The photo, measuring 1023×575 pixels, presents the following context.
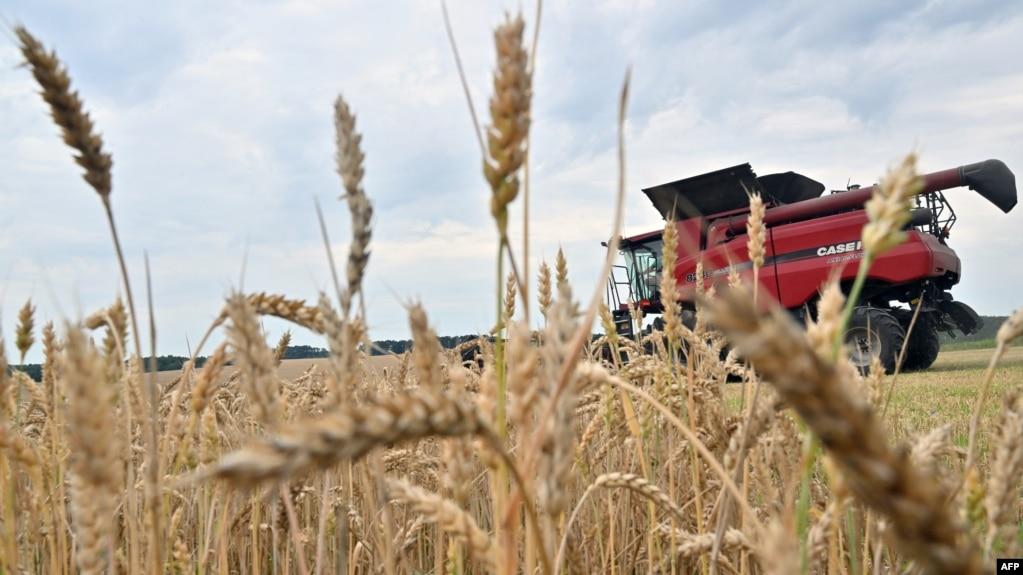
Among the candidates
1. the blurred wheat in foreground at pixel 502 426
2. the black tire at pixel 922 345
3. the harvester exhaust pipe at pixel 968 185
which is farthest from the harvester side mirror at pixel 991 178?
the blurred wheat in foreground at pixel 502 426

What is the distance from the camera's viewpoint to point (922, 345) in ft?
43.0

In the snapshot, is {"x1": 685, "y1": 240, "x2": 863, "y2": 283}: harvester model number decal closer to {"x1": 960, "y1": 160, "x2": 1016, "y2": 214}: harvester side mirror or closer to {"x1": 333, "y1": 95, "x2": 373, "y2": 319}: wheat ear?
{"x1": 960, "y1": 160, "x2": 1016, "y2": 214}: harvester side mirror

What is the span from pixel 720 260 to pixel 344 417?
1530cm

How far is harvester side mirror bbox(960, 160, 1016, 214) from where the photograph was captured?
1342 cm

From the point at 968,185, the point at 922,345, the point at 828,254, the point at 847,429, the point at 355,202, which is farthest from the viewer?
the point at 828,254

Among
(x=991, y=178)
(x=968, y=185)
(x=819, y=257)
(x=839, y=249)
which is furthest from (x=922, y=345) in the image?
(x=991, y=178)

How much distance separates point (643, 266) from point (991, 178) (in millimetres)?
7317

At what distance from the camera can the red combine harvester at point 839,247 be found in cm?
1300

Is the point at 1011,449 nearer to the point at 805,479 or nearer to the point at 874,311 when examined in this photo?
the point at 805,479

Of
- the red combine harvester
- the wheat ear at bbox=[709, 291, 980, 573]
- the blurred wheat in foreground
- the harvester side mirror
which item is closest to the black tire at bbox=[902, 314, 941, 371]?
the red combine harvester

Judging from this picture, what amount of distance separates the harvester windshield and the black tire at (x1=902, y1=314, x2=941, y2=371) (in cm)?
548

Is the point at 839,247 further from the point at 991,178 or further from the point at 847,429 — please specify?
the point at 847,429

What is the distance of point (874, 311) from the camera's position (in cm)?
1260

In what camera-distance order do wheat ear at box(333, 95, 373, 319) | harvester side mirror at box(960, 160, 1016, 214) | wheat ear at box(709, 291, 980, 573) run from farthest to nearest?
harvester side mirror at box(960, 160, 1016, 214) → wheat ear at box(333, 95, 373, 319) → wheat ear at box(709, 291, 980, 573)
